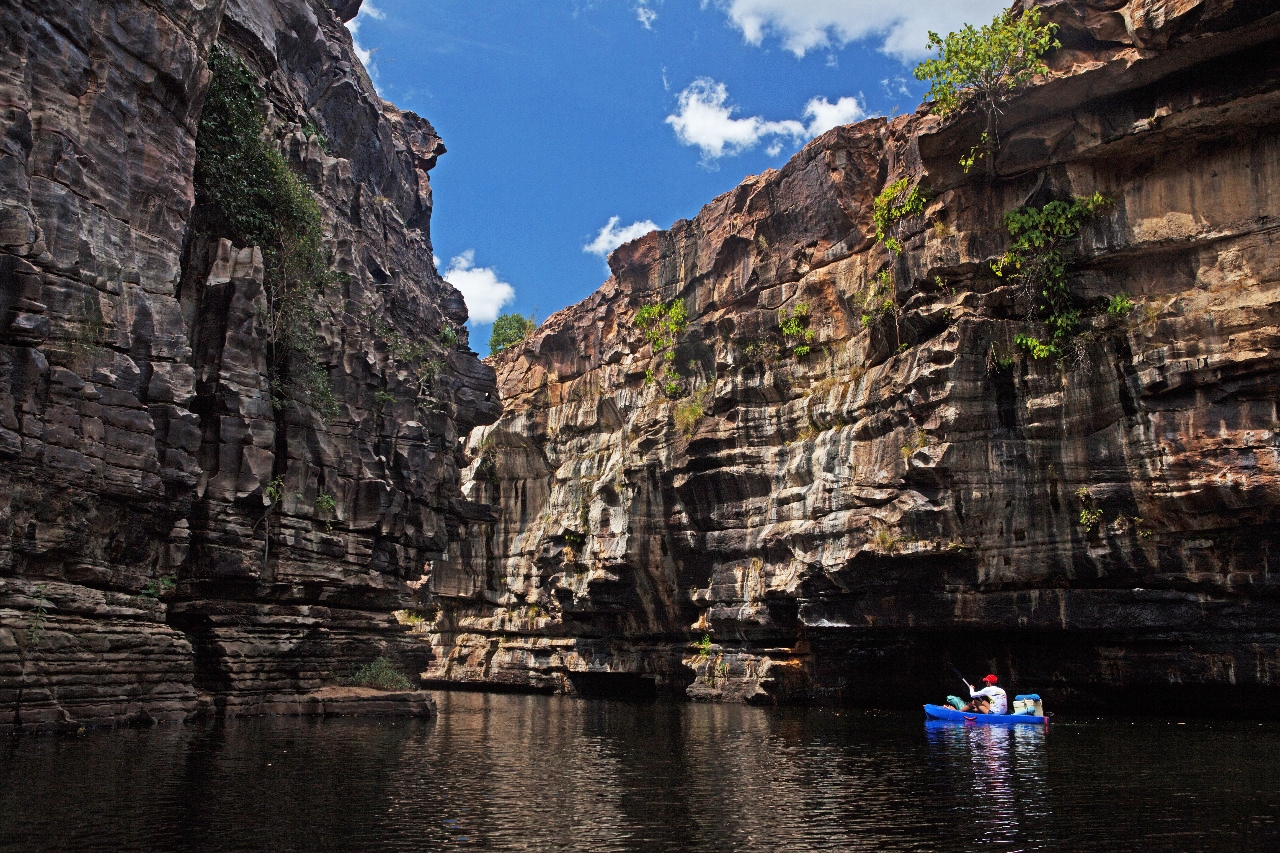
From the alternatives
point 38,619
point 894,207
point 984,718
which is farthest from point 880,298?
point 38,619

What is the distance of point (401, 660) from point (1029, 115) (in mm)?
27308

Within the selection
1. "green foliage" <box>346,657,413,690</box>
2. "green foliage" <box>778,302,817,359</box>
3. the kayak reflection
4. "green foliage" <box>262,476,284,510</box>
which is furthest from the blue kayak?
"green foliage" <box>262,476,284,510</box>

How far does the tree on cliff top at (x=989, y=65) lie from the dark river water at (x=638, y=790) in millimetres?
17942

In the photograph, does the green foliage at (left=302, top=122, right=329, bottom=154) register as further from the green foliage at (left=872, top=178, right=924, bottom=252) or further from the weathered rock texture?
the green foliage at (left=872, top=178, right=924, bottom=252)

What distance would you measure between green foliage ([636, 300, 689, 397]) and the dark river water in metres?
22.9

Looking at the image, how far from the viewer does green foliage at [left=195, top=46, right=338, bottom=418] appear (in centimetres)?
2667

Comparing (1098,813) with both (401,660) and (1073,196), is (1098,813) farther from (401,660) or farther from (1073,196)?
(401,660)

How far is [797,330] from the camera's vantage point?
121ft

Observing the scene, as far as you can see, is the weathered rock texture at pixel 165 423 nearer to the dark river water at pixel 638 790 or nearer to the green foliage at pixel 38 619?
the green foliage at pixel 38 619

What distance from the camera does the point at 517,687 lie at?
49469mm

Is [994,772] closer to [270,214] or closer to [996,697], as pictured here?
[996,697]

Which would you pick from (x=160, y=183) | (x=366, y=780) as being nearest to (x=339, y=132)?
(x=160, y=183)

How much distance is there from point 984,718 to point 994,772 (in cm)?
967

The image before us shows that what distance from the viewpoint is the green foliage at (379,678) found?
27.3 meters
